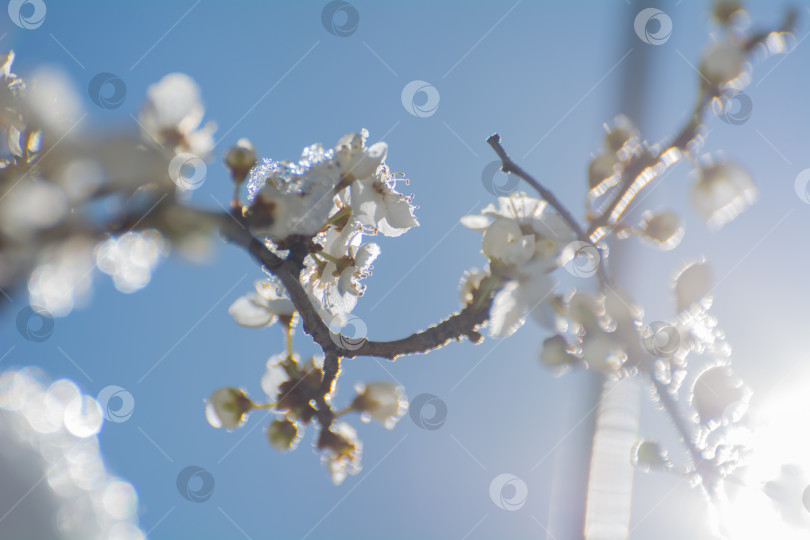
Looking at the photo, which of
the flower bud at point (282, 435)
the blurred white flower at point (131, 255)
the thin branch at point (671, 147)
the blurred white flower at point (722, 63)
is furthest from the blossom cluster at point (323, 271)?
the blurred white flower at point (722, 63)

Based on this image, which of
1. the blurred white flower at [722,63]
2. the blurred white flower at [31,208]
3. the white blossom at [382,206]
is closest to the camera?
the blurred white flower at [31,208]

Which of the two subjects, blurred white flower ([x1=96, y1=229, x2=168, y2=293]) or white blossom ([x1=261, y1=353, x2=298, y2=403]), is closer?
blurred white flower ([x1=96, y1=229, x2=168, y2=293])

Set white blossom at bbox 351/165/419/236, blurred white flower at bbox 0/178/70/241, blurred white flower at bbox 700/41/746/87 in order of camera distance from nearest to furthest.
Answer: blurred white flower at bbox 0/178/70/241 < blurred white flower at bbox 700/41/746/87 < white blossom at bbox 351/165/419/236

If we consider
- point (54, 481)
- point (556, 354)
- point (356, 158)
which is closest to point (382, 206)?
point (356, 158)

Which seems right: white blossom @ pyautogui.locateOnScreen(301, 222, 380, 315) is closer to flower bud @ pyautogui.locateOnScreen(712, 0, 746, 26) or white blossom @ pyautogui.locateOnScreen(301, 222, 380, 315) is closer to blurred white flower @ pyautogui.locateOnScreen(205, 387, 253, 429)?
blurred white flower @ pyautogui.locateOnScreen(205, 387, 253, 429)

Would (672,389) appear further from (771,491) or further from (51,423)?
(51,423)

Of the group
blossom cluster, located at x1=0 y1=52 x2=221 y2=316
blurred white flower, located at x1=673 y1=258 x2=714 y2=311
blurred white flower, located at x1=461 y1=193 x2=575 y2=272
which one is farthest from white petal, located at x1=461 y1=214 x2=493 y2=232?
blossom cluster, located at x1=0 y1=52 x2=221 y2=316

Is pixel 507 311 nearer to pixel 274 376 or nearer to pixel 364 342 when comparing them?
pixel 364 342

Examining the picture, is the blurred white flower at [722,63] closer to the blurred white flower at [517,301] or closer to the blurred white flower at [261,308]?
the blurred white flower at [517,301]
